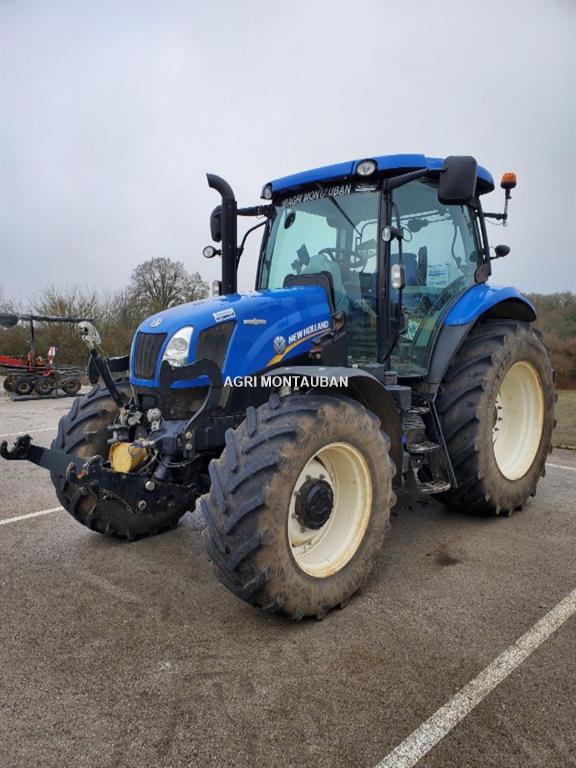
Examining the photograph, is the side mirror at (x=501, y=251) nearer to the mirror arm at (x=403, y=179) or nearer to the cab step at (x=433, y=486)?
the mirror arm at (x=403, y=179)

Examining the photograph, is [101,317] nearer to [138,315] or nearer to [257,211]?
[138,315]

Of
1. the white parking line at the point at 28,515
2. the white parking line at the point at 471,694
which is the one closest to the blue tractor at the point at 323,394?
the white parking line at the point at 471,694

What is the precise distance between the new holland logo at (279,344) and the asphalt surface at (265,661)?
1.41 metres

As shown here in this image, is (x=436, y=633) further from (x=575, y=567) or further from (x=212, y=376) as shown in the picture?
(x=212, y=376)

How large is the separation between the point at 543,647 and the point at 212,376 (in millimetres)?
2111

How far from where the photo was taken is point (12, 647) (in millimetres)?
2557

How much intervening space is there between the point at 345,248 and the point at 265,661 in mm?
2621

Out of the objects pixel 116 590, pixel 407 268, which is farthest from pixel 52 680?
pixel 407 268

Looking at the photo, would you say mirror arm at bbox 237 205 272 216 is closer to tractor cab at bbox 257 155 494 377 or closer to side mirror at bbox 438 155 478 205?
tractor cab at bbox 257 155 494 377

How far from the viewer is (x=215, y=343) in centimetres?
318

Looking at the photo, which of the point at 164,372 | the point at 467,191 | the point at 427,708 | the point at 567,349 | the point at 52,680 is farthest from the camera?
the point at 567,349

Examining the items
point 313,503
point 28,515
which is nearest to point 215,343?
point 313,503

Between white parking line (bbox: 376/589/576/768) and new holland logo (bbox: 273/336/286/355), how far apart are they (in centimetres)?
195

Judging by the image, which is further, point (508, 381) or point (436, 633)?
point (508, 381)
